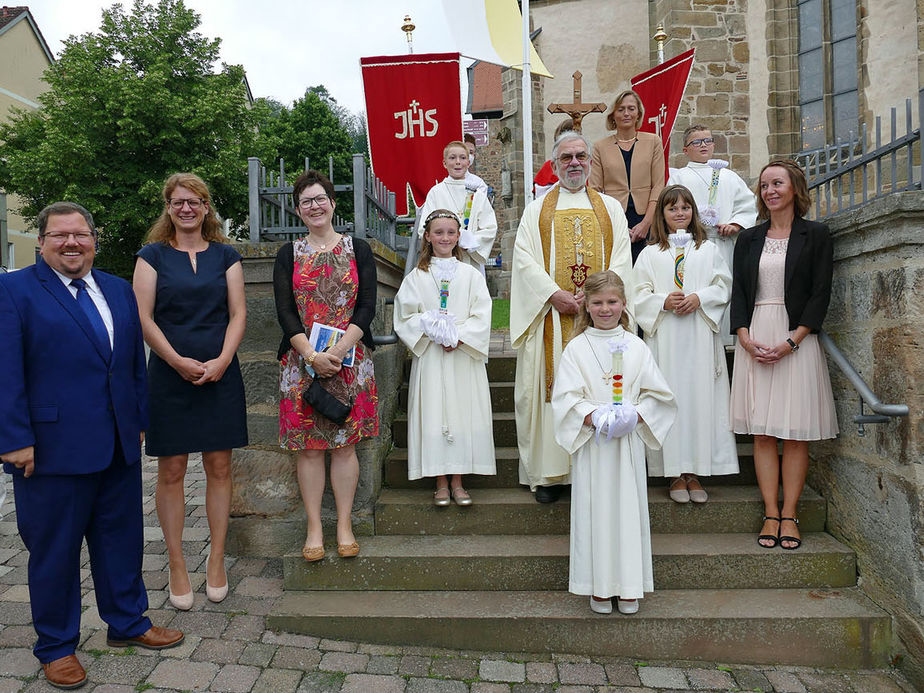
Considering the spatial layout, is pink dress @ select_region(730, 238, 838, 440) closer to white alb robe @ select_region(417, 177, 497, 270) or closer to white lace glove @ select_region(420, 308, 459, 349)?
white lace glove @ select_region(420, 308, 459, 349)

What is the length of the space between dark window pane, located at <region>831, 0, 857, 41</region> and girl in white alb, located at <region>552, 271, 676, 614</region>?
9247 millimetres

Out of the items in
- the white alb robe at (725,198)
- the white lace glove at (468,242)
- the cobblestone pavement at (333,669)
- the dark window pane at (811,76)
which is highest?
the dark window pane at (811,76)

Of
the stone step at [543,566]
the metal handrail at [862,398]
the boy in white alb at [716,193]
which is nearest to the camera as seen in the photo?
the metal handrail at [862,398]

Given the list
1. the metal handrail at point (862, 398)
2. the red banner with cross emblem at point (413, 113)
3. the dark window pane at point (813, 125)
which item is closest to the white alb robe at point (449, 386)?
the metal handrail at point (862, 398)

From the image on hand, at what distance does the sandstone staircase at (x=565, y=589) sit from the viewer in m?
3.28

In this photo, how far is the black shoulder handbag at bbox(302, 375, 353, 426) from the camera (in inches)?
140

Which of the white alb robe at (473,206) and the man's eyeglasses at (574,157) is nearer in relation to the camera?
the man's eyeglasses at (574,157)

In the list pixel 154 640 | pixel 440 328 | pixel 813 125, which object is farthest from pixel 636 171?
pixel 813 125

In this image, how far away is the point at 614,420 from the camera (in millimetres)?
3197

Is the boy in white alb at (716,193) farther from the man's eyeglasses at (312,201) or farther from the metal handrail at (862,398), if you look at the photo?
the man's eyeglasses at (312,201)

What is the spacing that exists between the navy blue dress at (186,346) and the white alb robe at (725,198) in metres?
3.21

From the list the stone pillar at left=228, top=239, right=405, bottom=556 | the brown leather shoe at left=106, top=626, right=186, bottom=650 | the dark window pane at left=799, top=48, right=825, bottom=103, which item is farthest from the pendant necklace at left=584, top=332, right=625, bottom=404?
the dark window pane at left=799, top=48, right=825, bottom=103

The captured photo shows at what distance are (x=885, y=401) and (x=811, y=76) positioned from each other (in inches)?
353

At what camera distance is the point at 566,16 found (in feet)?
43.7
